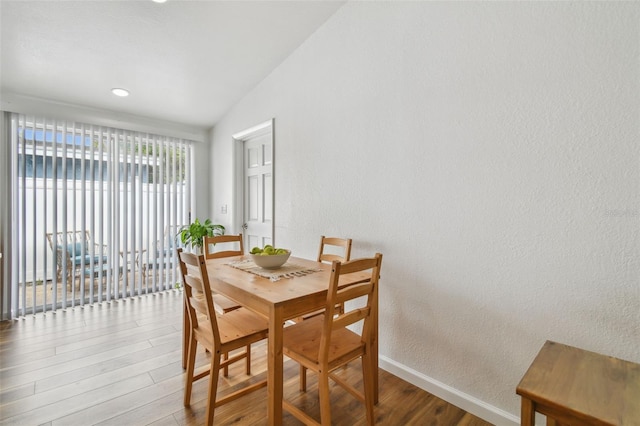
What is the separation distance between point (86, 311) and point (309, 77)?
348 centimetres

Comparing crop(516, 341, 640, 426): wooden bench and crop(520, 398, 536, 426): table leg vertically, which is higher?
crop(516, 341, 640, 426): wooden bench

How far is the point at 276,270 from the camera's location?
6.48 ft

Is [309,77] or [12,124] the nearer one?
[309,77]

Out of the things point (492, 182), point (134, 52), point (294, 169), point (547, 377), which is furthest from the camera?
point (294, 169)

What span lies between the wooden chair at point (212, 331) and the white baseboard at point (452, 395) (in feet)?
3.11

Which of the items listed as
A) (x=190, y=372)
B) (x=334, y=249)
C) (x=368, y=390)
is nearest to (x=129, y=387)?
(x=190, y=372)

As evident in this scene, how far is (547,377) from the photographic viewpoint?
103 centimetres

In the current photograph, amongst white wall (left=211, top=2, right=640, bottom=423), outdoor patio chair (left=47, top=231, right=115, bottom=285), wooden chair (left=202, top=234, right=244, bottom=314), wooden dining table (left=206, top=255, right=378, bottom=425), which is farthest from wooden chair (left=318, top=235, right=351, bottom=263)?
outdoor patio chair (left=47, top=231, right=115, bottom=285)

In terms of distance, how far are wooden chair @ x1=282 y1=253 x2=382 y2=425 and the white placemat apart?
0.32 meters

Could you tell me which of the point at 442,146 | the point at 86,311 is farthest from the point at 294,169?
the point at 86,311

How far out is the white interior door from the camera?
3488mm

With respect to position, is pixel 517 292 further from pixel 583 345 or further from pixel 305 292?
pixel 305 292

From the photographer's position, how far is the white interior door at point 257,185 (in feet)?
11.4

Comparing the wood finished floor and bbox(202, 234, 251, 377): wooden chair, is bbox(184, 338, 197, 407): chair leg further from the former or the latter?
bbox(202, 234, 251, 377): wooden chair
